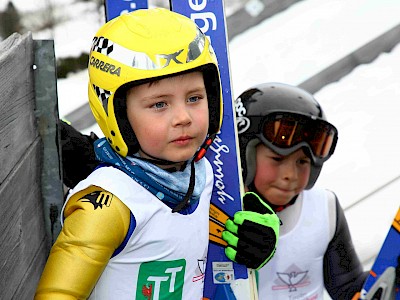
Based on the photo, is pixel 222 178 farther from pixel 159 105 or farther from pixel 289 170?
pixel 159 105

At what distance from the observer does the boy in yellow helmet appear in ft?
7.01

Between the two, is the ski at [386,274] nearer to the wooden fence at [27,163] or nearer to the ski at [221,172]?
the ski at [221,172]

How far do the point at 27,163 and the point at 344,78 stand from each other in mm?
5019

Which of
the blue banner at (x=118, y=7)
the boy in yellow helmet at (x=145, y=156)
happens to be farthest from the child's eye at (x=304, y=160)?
the boy in yellow helmet at (x=145, y=156)

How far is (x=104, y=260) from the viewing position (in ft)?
6.81

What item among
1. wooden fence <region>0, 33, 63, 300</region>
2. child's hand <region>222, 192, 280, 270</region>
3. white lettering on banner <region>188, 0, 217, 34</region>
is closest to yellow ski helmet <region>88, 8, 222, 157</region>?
wooden fence <region>0, 33, 63, 300</region>

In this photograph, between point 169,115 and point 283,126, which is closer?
point 169,115

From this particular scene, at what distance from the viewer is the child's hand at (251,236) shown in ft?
8.70

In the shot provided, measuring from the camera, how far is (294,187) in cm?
350

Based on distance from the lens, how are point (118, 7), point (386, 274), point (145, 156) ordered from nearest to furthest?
point (145, 156) → point (118, 7) → point (386, 274)

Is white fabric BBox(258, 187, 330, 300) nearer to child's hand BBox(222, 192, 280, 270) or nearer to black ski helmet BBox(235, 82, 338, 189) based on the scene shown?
black ski helmet BBox(235, 82, 338, 189)

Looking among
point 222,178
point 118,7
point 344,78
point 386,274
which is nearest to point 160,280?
point 222,178

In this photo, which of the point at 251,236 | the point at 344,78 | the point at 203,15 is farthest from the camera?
the point at 344,78

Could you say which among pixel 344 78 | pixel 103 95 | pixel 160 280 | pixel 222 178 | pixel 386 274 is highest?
pixel 103 95
